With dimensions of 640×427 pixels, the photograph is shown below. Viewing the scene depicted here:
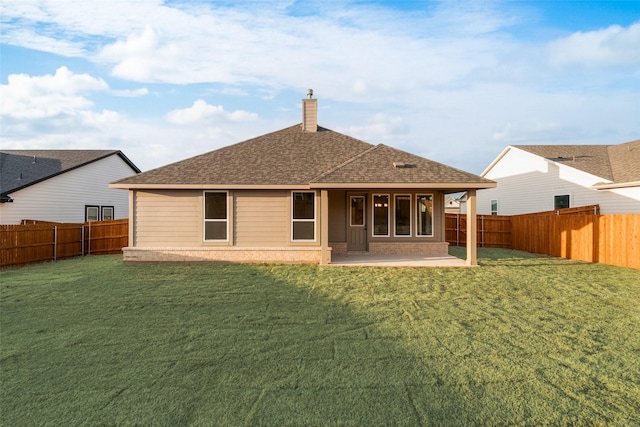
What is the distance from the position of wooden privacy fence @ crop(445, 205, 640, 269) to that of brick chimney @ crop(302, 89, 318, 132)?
8.99 meters

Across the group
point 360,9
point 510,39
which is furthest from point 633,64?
point 360,9

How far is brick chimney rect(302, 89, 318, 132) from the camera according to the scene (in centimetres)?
1564

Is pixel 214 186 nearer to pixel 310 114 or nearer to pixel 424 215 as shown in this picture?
pixel 310 114

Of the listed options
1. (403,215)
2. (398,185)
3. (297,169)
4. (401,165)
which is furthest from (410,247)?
(297,169)

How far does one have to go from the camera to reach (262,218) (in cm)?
1202

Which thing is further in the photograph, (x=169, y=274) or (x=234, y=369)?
(x=169, y=274)

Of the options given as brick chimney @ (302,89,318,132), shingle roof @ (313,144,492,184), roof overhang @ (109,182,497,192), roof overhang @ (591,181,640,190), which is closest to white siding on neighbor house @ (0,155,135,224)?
roof overhang @ (109,182,497,192)

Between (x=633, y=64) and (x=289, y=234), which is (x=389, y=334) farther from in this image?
(x=633, y=64)

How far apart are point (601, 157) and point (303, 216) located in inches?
688

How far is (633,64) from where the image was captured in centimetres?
1880

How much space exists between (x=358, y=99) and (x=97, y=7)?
1353 cm

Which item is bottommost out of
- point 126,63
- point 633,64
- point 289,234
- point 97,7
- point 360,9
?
point 289,234

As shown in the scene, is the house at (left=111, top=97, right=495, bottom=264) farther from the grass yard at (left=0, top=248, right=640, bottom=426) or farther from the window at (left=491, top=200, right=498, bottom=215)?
the window at (left=491, top=200, right=498, bottom=215)

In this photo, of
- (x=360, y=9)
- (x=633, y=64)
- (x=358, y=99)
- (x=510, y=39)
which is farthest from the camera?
(x=358, y=99)
